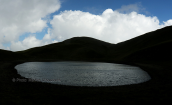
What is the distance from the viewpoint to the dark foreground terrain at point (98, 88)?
1731 centimetres

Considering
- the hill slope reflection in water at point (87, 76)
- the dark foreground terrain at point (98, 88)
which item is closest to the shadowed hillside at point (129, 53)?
the dark foreground terrain at point (98, 88)

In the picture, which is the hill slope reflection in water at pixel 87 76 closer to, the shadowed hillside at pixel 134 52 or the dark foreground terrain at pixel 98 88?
the dark foreground terrain at pixel 98 88

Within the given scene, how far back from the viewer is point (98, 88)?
2472 cm

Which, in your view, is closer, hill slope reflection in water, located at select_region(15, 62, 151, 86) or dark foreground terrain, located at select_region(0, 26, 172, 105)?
dark foreground terrain, located at select_region(0, 26, 172, 105)

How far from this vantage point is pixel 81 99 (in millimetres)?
17500

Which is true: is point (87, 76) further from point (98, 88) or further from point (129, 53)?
point (129, 53)

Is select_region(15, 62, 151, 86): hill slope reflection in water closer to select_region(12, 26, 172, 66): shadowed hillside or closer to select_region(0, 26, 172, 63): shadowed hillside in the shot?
select_region(0, 26, 172, 63): shadowed hillside

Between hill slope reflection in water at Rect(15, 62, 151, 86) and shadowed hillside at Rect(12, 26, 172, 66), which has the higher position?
shadowed hillside at Rect(12, 26, 172, 66)

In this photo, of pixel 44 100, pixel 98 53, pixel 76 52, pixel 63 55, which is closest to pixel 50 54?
pixel 63 55

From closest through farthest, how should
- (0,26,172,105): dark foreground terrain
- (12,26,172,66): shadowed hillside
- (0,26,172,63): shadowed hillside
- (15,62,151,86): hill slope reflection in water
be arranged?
(0,26,172,105): dark foreground terrain < (15,62,151,86): hill slope reflection in water < (12,26,172,66): shadowed hillside < (0,26,172,63): shadowed hillside

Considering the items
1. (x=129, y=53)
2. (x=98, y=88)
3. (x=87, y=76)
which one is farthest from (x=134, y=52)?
(x=98, y=88)

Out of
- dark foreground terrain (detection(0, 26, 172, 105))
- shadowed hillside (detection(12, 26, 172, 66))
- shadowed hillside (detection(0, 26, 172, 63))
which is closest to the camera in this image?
dark foreground terrain (detection(0, 26, 172, 105))

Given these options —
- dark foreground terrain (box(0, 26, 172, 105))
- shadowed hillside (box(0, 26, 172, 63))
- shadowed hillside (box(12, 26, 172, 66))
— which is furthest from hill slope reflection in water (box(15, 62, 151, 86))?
shadowed hillside (box(12, 26, 172, 66))

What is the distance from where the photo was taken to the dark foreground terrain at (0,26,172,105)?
56.8 feet
